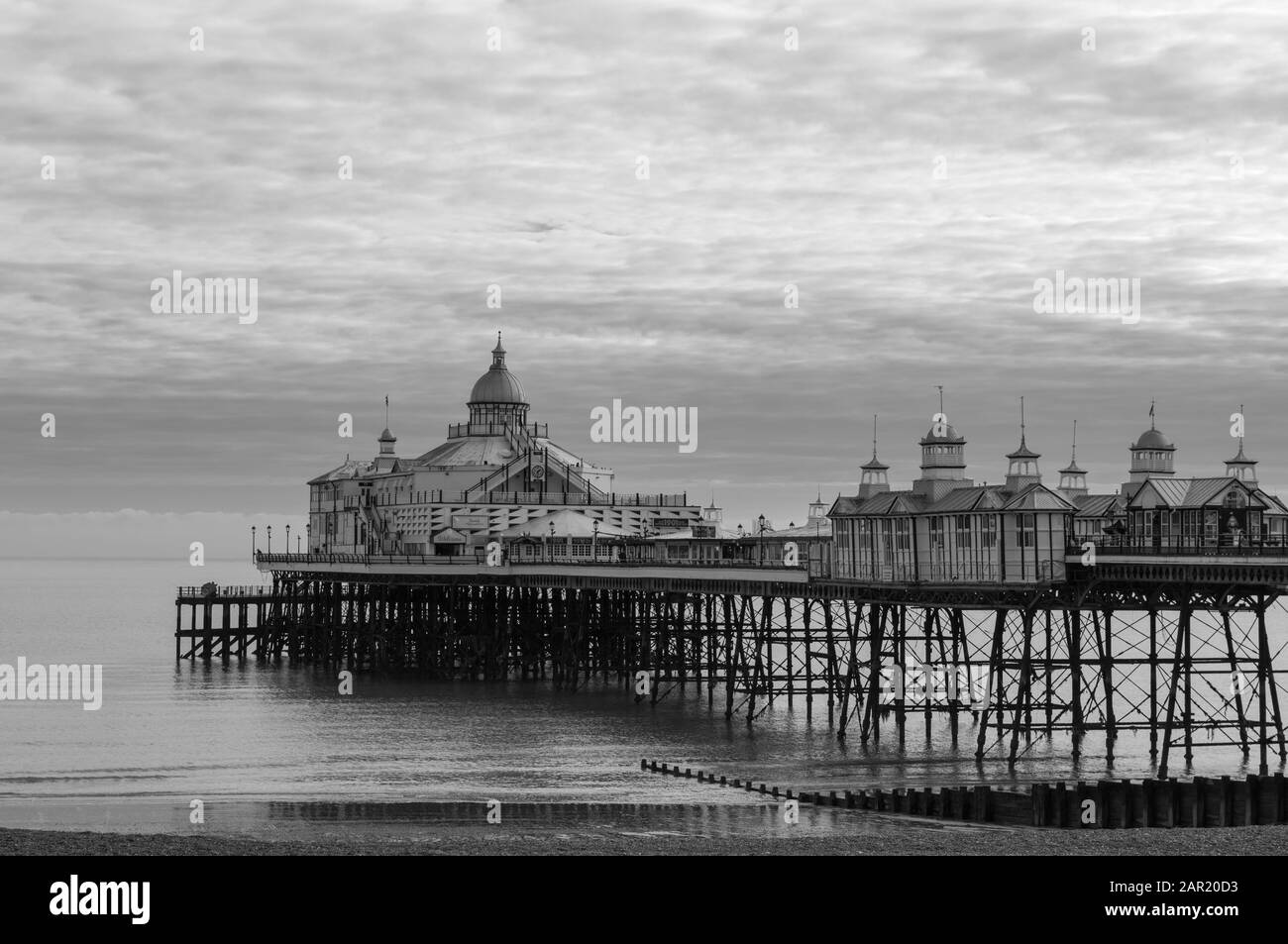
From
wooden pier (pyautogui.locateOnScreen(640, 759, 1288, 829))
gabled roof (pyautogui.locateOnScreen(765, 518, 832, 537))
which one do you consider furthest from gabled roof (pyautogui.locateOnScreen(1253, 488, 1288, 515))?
gabled roof (pyautogui.locateOnScreen(765, 518, 832, 537))

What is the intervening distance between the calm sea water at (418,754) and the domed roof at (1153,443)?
11675 millimetres

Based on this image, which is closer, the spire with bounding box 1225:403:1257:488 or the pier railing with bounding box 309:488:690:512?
the spire with bounding box 1225:403:1257:488

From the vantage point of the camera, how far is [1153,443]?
64.8 meters

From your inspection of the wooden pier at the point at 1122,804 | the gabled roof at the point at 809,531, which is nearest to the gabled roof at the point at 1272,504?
the wooden pier at the point at 1122,804

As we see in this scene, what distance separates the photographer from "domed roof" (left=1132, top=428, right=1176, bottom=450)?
212 feet

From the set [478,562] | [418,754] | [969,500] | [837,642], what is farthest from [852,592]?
[478,562]

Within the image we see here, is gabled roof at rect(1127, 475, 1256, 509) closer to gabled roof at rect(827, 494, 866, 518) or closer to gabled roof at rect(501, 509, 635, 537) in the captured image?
gabled roof at rect(827, 494, 866, 518)

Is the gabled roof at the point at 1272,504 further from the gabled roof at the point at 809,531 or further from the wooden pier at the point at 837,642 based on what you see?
the gabled roof at the point at 809,531

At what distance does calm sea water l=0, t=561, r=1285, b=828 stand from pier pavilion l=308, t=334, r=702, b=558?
2066 centimetres

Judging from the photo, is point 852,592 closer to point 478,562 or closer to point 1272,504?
point 1272,504

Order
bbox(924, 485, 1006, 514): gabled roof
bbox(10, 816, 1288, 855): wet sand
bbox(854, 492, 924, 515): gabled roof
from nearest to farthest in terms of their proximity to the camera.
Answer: bbox(10, 816, 1288, 855): wet sand, bbox(924, 485, 1006, 514): gabled roof, bbox(854, 492, 924, 515): gabled roof

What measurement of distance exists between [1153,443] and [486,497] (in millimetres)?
49570

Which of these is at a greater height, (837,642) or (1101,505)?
(1101,505)

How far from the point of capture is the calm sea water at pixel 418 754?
46.6 metres
